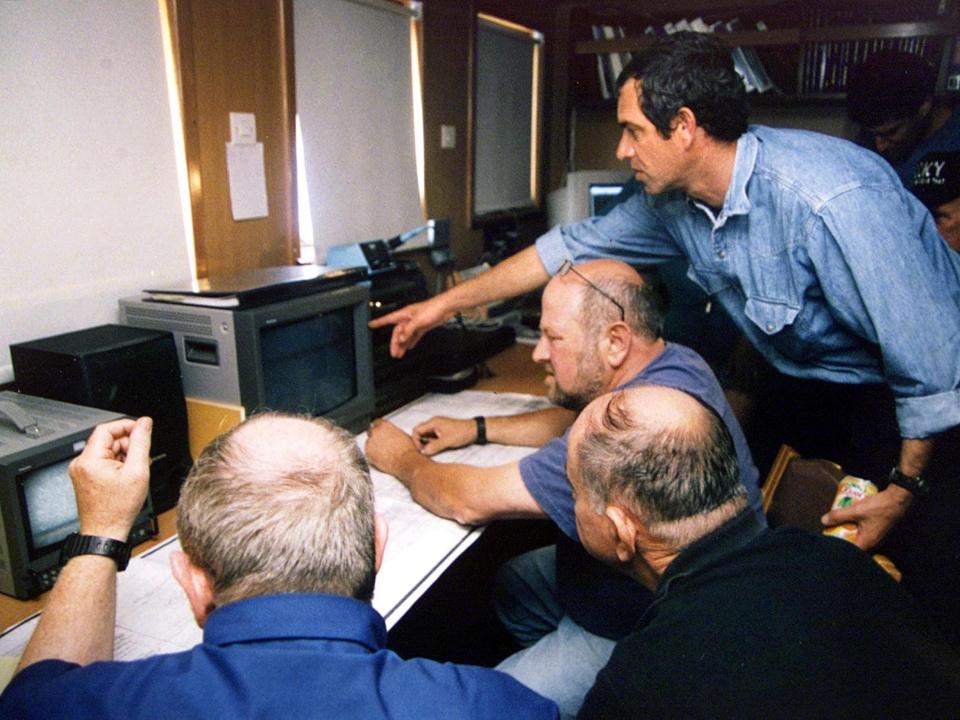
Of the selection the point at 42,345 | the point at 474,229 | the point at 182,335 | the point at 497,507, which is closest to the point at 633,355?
the point at 497,507

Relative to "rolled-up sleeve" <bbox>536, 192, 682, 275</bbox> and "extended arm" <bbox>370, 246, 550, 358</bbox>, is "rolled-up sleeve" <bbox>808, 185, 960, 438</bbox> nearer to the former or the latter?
"rolled-up sleeve" <bbox>536, 192, 682, 275</bbox>

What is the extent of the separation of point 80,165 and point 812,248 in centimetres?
153

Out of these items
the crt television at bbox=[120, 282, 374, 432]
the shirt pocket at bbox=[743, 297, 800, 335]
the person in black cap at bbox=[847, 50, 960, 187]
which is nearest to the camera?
the crt television at bbox=[120, 282, 374, 432]

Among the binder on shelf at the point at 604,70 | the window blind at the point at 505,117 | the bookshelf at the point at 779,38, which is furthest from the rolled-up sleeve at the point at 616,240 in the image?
the binder on shelf at the point at 604,70

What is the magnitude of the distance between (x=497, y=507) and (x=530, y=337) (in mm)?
1534

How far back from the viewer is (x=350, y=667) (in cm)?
69

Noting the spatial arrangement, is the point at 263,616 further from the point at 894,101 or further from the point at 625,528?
the point at 894,101

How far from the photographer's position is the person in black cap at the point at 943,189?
2.16 meters

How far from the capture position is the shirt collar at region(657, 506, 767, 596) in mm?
949

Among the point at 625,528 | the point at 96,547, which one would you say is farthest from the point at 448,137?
the point at 96,547

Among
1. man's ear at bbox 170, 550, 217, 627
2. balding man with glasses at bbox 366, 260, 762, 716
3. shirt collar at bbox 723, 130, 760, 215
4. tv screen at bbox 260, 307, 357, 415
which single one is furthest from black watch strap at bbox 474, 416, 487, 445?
man's ear at bbox 170, 550, 217, 627

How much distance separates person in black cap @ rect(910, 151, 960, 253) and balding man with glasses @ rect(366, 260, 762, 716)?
1083 mm

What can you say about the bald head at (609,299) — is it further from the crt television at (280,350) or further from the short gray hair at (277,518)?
the short gray hair at (277,518)

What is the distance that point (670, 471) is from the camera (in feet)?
3.35
